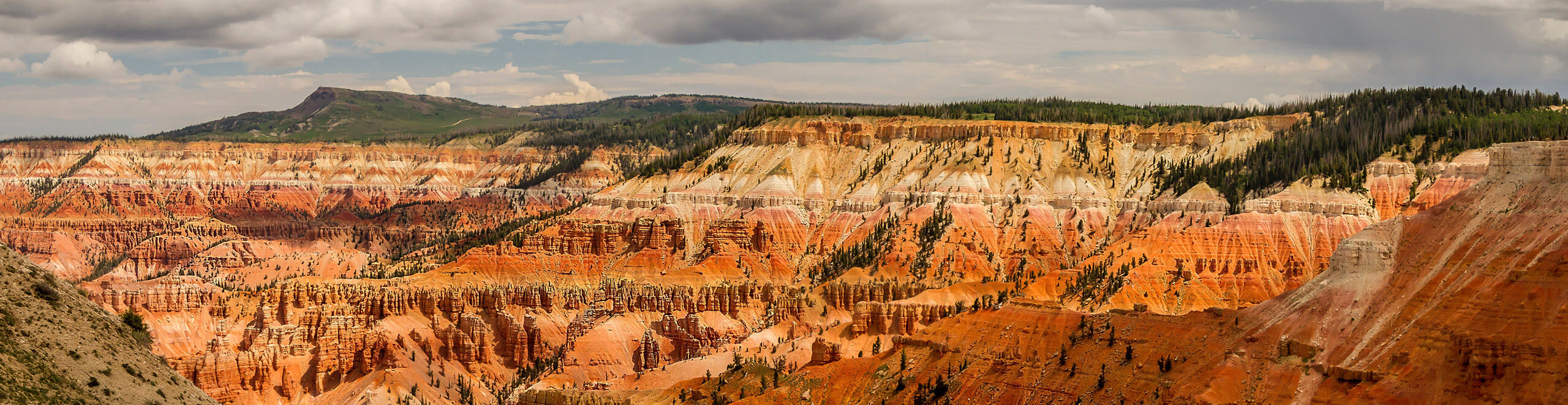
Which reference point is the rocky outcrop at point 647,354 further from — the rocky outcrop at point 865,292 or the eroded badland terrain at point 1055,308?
the rocky outcrop at point 865,292

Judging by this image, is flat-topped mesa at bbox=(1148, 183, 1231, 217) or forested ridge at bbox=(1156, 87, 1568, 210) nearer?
forested ridge at bbox=(1156, 87, 1568, 210)

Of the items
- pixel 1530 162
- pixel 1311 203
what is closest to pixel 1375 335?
pixel 1530 162

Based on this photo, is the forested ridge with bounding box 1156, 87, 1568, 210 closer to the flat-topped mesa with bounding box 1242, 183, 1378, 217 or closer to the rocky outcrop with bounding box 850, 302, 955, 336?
the flat-topped mesa with bounding box 1242, 183, 1378, 217

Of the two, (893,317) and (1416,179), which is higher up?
(1416,179)

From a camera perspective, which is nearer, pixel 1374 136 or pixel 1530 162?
pixel 1530 162

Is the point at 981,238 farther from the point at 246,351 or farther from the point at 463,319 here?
the point at 246,351

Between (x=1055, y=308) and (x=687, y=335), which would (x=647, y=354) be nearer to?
(x=687, y=335)

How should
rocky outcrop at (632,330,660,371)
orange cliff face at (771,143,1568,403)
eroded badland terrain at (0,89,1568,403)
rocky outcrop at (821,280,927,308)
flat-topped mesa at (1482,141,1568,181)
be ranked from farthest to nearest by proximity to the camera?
1. rocky outcrop at (821,280,927,308)
2. rocky outcrop at (632,330,660,371)
3. flat-topped mesa at (1482,141,1568,181)
4. eroded badland terrain at (0,89,1568,403)
5. orange cliff face at (771,143,1568,403)

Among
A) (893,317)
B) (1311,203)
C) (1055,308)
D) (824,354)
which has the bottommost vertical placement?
(893,317)

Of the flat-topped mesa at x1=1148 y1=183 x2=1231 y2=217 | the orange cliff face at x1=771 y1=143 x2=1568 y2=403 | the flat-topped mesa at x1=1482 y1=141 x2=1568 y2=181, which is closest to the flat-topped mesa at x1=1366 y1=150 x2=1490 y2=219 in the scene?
the flat-topped mesa at x1=1148 y1=183 x2=1231 y2=217
